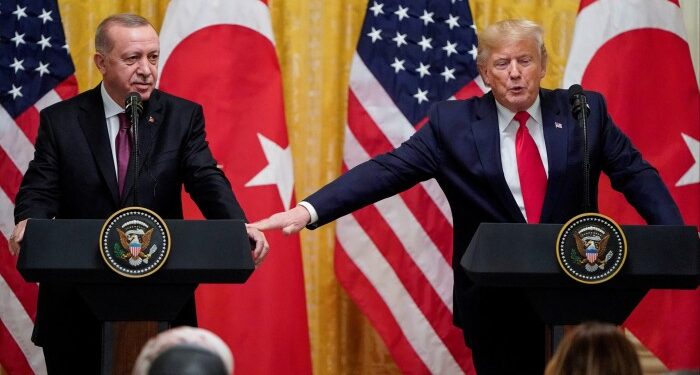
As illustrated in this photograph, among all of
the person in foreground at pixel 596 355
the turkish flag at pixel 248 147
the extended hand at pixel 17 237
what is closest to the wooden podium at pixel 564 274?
the person in foreground at pixel 596 355

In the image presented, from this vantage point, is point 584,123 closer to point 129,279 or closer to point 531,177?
Answer: point 531,177

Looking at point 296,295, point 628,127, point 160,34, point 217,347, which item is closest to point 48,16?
point 160,34

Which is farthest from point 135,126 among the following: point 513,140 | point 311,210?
point 513,140

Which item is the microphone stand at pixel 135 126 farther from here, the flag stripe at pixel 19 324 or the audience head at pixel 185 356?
the flag stripe at pixel 19 324

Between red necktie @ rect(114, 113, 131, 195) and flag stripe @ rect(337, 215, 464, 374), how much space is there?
1548 mm

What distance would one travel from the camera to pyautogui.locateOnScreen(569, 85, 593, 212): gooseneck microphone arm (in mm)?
3673

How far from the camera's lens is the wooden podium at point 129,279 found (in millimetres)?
3441

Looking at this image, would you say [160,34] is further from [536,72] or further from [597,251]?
[597,251]

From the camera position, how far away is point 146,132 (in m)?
4.23

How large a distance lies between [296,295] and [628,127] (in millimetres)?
1809

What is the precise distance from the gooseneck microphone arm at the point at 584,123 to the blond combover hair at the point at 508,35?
0.47 m

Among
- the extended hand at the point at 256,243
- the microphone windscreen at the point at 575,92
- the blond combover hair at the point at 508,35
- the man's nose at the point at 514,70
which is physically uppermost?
the blond combover hair at the point at 508,35

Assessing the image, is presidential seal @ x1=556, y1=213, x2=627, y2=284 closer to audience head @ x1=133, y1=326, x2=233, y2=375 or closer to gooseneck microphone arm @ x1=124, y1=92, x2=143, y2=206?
gooseneck microphone arm @ x1=124, y1=92, x2=143, y2=206

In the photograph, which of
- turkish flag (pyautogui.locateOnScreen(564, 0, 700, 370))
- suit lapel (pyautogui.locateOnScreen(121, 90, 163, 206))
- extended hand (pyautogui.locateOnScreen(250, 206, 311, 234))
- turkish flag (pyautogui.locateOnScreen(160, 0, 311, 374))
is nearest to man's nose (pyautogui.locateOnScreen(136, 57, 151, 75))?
suit lapel (pyautogui.locateOnScreen(121, 90, 163, 206))
